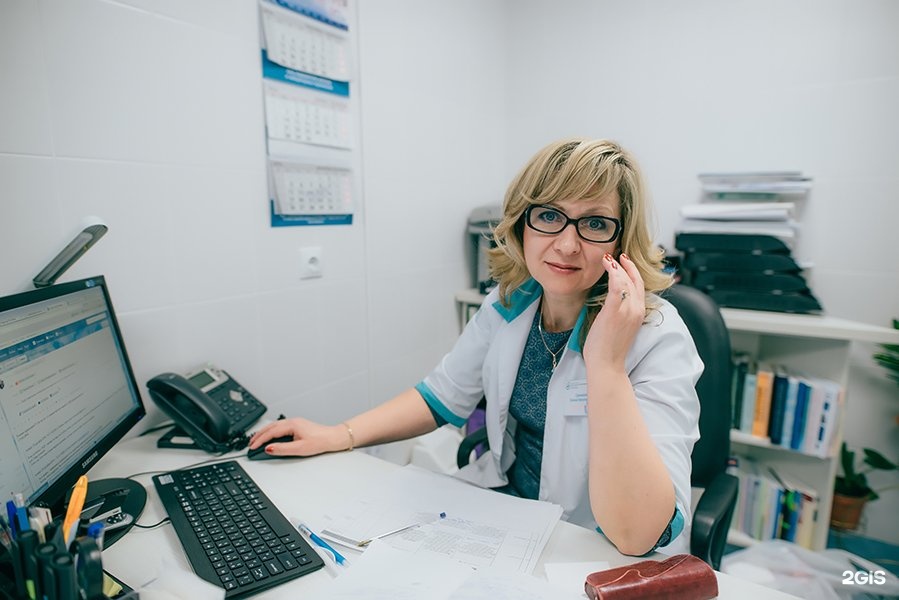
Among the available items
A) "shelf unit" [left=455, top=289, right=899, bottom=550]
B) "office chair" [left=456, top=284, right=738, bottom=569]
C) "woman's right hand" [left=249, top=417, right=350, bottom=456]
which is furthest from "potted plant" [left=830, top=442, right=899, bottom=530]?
"woman's right hand" [left=249, top=417, right=350, bottom=456]

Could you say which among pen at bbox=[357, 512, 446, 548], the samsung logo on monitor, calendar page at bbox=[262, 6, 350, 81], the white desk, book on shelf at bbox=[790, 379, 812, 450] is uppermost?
calendar page at bbox=[262, 6, 350, 81]

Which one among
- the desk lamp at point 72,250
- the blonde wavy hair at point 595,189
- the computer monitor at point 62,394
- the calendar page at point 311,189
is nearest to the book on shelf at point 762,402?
the blonde wavy hair at point 595,189

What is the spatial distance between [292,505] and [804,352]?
1864 mm

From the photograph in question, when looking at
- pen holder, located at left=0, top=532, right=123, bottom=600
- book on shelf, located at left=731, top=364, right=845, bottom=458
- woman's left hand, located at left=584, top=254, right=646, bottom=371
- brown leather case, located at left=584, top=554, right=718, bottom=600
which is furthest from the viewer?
book on shelf, located at left=731, top=364, right=845, bottom=458

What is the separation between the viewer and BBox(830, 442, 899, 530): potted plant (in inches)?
76.9

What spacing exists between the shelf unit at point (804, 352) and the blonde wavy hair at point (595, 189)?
0.87 m

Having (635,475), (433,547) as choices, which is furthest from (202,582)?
(635,475)

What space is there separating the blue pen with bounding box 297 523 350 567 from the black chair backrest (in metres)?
0.87

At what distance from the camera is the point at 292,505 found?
97 centimetres

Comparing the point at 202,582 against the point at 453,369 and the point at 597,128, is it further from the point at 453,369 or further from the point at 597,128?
the point at 597,128

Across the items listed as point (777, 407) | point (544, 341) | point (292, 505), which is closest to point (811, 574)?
point (777, 407)

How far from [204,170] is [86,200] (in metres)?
0.30

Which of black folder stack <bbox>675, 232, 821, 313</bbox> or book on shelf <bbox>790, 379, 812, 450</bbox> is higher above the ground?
black folder stack <bbox>675, 232, 821, 313</bbox>

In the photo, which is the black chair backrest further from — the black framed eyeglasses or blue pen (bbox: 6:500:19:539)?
blue pen (bbox: 6:500:19:539)
